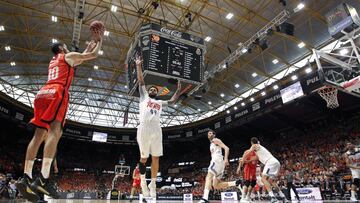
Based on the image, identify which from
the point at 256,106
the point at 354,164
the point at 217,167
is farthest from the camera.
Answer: the point at 256,106

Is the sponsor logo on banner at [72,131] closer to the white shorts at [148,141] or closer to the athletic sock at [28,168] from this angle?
the white shorts at [148,141]

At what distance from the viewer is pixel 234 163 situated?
28.2 m

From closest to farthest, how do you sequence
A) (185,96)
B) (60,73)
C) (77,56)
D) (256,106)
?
(60,73) → (77,56) → (185,96) → (256,106)

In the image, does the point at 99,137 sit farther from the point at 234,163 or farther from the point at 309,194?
the point at 309,194

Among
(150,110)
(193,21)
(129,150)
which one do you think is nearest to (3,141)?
(129,150)

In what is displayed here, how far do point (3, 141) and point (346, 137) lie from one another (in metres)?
31.4

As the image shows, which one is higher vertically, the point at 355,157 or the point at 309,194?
the point at 355,157

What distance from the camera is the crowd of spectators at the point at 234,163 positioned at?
1633cm

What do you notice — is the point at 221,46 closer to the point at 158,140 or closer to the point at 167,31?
the point at 167,31

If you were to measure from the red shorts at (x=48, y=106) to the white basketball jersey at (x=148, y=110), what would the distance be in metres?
1.86

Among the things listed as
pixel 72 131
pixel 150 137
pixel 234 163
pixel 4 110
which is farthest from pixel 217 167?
pixel 72 131

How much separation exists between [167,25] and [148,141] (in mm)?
15117

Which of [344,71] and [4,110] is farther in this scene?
[4,110]

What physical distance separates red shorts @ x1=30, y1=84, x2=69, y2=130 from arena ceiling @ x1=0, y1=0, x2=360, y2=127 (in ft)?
37.2
